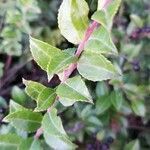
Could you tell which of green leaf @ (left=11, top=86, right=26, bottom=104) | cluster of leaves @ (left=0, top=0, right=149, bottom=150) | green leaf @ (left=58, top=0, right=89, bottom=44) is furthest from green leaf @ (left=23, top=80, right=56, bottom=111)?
green leaf @ (left=11, top=86, right=26, bottom=104)

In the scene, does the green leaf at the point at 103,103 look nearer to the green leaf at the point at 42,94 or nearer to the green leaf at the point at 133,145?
the green leaf at the point at 133,145

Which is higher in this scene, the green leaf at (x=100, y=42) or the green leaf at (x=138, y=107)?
the green leaf at (x=100, y=42)

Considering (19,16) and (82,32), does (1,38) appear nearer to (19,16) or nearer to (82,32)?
(19,16)

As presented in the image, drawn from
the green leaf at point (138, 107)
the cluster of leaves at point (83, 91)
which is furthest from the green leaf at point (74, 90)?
the green leaf at point (138, 107)

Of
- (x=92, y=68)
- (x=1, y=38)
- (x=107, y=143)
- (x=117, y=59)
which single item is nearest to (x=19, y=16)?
(x=1, y=38)

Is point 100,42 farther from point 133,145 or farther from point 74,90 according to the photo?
point 133,145

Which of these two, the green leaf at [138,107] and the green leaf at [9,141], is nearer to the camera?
the green leaf at [9,141]

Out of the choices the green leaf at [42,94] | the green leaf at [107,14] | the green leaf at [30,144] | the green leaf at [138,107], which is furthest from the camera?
the green leaf at [138,107]

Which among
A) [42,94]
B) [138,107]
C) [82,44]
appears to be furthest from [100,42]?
[138,107]
